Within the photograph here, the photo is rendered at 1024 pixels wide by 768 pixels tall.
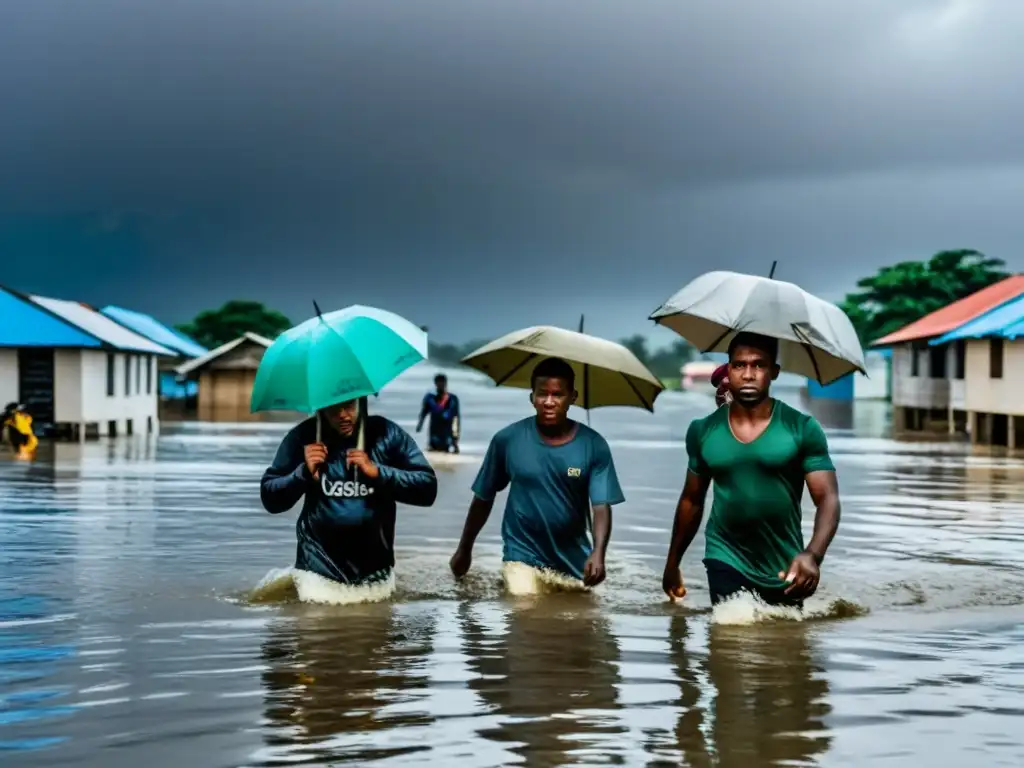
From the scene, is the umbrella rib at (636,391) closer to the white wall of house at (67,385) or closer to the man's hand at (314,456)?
the man's hand at (314,456)

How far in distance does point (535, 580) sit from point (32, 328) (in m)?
31.1

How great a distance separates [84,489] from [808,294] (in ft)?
50.3

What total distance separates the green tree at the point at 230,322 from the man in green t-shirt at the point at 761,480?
114m

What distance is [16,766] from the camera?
564cm

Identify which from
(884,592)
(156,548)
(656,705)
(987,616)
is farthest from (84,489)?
(656,705)

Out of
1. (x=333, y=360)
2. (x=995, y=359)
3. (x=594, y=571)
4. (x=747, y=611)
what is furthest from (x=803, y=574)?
(x=995, y=359)

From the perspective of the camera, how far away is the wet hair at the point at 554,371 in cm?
925

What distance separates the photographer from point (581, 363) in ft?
33.4

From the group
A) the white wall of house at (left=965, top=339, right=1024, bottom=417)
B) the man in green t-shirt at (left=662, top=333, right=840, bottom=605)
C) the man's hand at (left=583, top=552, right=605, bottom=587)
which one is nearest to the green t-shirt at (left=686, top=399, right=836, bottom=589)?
the man in green t-shirt at (left=662, top=333, right=840, bottom=605)

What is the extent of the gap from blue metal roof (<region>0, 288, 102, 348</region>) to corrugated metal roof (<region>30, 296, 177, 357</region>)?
0.25 metres

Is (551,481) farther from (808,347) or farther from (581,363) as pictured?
(808,347)

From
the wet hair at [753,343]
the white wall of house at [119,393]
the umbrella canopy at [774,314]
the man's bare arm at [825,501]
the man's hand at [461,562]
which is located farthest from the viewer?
the white wall of house at [119,393]

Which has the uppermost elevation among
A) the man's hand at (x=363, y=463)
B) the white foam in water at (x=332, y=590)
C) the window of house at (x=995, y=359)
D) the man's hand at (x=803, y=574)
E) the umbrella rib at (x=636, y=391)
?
the window of house at (x=995, y=359)

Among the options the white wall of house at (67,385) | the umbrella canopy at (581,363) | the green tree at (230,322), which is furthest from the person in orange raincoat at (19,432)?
the green tree at (230,322)
